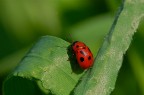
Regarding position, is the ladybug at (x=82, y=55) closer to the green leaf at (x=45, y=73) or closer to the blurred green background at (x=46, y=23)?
the green leaf at (x=45, y=73)

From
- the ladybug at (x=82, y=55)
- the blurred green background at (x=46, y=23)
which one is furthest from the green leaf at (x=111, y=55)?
the blurred green background at (x=46, y=23)

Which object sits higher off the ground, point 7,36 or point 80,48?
point 80,48

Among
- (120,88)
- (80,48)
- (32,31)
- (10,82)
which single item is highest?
(10,82)

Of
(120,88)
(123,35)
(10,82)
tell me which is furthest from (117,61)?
(120,88)

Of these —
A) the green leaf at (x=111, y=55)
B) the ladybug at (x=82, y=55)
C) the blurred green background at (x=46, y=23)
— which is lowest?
the blurred green background at (x=46, y=23)

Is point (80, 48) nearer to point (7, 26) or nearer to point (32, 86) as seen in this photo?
point (32, 86)

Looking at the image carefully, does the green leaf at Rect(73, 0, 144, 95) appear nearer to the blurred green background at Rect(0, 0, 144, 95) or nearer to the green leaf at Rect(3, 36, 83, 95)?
the green leaf at Rect(3, 36, 83, 95)
